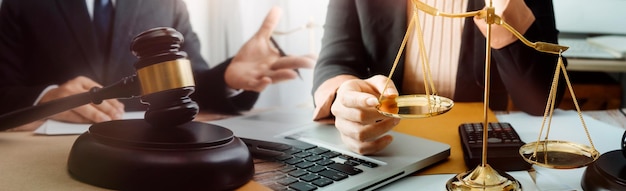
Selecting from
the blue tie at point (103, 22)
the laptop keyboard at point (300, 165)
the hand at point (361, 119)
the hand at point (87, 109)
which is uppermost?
the blue tie at point (103, 22)

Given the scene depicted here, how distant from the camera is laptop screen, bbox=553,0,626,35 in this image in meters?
0.68

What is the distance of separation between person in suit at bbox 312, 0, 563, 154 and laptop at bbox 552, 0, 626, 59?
2 centimetres

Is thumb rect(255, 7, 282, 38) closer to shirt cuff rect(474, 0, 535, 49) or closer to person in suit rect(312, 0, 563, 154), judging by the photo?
person in suit rect(312, 0, 563, 154)

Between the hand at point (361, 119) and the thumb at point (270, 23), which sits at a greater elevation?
the thumb at point (270, 23)

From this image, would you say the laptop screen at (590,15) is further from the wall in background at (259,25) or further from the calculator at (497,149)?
the wall in background at (259,25)

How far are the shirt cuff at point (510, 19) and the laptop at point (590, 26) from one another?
53 millimetres

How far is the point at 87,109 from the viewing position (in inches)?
25.5

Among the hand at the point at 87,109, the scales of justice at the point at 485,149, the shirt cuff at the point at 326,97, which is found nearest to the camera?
the scales of justice at the point at 485,149

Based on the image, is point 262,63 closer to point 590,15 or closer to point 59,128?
point 59,128

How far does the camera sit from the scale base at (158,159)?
1.75 ft

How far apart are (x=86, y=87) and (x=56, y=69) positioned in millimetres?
35

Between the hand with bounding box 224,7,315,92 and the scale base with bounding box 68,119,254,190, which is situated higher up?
the hand with bounding box 224,7,315,92

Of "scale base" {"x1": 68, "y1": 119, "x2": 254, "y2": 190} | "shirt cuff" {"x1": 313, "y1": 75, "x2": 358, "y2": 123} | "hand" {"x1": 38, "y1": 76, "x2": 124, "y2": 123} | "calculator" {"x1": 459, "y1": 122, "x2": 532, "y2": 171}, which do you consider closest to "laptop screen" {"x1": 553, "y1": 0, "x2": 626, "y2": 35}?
"calculator" {"x1": 459, "y1": 122, "x2": 532, "y2": 171}

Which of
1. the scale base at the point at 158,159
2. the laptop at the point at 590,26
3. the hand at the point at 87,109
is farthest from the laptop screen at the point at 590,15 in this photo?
the hand at the point at 87,109
